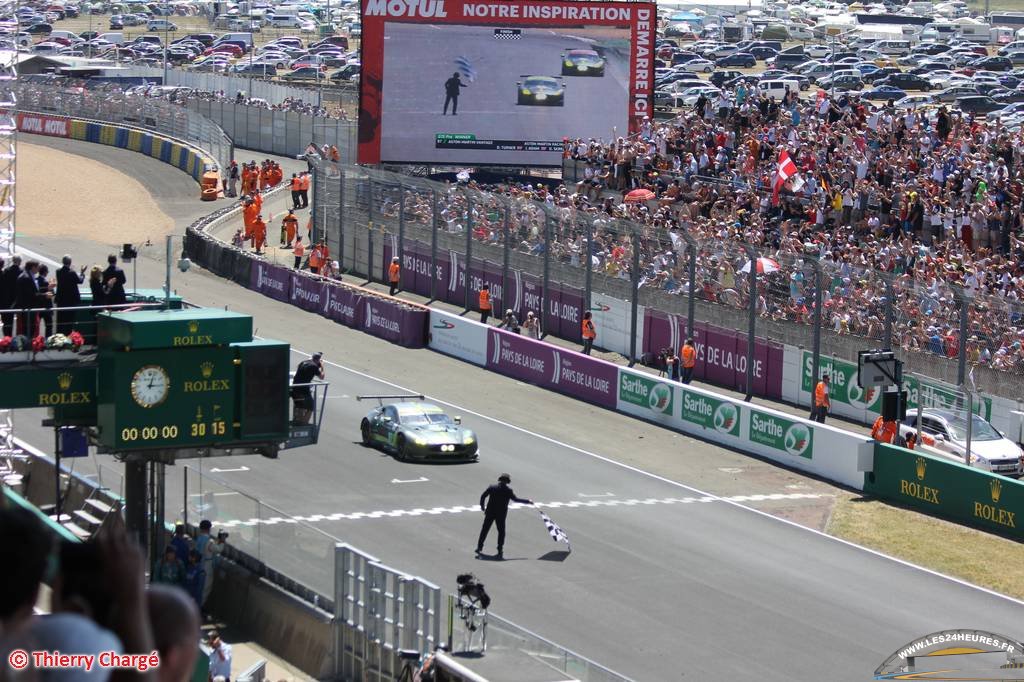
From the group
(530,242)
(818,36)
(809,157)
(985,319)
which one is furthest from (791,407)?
(818,36)

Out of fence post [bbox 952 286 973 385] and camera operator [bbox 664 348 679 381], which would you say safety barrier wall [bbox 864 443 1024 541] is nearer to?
fence post [bbox 952 286 973 385]

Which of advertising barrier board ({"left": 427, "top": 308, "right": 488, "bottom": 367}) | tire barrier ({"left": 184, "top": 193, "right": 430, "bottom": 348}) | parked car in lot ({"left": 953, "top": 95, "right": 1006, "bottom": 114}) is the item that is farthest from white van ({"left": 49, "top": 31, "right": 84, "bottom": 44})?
advertising barrier board ({"left": 427, "top": 308, "right": 488, "bottom": 367})

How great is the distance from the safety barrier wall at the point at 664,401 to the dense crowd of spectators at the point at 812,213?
98.7 inches

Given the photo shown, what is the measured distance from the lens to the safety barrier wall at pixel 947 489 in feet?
85.5

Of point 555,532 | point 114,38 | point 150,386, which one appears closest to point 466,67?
point 555,532

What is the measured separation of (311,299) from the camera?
4419cm

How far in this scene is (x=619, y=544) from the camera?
25.4 metres

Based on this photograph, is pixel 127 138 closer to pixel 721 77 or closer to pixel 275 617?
pixel 721 77

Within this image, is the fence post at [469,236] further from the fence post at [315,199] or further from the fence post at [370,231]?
the fence post at [315,199]

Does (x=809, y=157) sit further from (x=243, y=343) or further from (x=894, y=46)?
(x=894, y=46)

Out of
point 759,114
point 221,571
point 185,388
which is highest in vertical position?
point 759,114

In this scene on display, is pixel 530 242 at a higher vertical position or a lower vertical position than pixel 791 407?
higher

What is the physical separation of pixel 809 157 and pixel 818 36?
6921 centimetres

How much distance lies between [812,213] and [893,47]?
2491 inches
